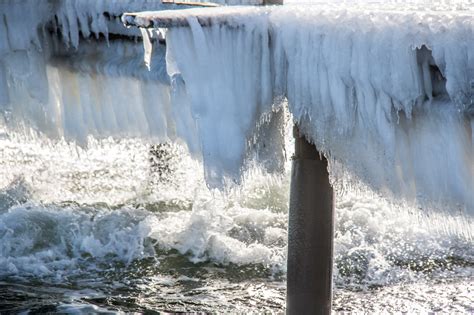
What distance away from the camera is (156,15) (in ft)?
16.3

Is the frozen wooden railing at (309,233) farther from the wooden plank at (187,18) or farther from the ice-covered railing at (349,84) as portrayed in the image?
the ice-covered railing at (349,84)

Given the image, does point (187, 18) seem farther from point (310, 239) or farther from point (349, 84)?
point (310, 239)

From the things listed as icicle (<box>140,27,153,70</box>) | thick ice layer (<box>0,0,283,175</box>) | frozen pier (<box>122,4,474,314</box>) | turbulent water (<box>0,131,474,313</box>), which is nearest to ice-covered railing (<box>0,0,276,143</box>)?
thick ice layer (<box>0,0,283,175</box>)

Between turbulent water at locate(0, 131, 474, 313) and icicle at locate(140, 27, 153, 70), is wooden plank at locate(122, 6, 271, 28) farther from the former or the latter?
turbulent water at locate(0, 131, 474, 313)

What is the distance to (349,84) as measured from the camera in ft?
14.8

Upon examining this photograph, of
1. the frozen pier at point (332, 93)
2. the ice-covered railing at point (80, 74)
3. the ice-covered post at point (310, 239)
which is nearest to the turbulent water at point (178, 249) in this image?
the ice-covered railing at point (80, 74)

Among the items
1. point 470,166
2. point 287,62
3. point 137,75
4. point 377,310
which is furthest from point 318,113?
point 377,310

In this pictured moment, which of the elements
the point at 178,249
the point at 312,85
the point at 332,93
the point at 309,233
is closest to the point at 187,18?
the point at 312,85

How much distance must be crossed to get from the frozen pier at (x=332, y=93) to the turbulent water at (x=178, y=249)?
6.92 feet

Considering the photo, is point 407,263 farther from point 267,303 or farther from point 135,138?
point 135,138

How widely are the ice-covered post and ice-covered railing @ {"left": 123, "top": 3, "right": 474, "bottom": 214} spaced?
564 millimetres

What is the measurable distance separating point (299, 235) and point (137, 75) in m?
1.60

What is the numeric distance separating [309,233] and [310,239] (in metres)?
0.04

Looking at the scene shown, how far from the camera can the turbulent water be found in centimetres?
828
